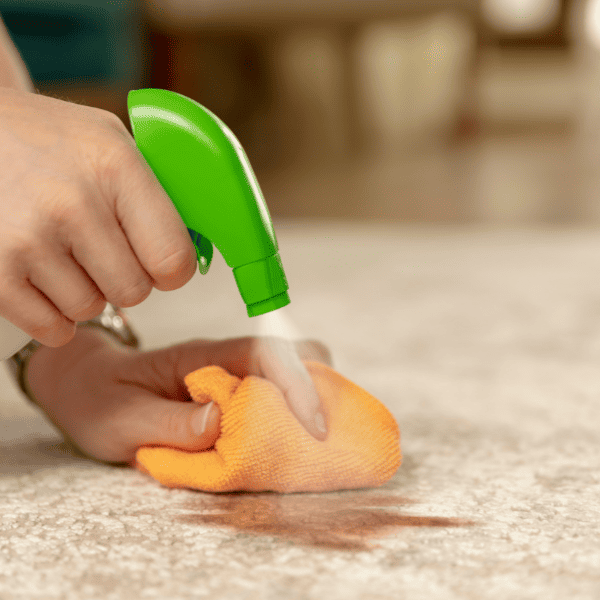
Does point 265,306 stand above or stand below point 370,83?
below

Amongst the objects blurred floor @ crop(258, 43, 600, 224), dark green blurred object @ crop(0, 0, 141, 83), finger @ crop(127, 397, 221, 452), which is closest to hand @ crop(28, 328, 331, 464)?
finger @ crop(127, 397, 221, 452)

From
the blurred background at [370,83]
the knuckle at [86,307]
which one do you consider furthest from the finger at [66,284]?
the blurred background at [370,83]

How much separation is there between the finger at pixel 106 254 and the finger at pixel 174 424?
78 mm

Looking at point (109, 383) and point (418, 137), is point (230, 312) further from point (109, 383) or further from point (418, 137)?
point (418, 137)

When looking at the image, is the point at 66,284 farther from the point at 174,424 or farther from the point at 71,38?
the point at 71,38

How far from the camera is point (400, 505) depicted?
418 mm

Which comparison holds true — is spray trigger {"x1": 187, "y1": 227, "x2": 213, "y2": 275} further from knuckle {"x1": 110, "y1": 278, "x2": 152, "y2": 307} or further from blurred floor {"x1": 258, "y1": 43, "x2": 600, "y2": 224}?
blurred floor {"x1": 258, "y1": 43, "x2": 600, "y2": 224}

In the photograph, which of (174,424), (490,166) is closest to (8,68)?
(174,424)

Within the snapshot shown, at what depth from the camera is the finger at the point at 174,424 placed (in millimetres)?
429

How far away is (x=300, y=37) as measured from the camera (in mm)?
3982

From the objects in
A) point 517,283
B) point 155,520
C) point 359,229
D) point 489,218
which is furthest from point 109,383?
point 489,218

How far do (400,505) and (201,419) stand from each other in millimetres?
122

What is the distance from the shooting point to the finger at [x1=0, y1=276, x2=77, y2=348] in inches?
15.3

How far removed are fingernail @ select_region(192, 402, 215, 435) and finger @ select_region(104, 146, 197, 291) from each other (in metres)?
0.08
